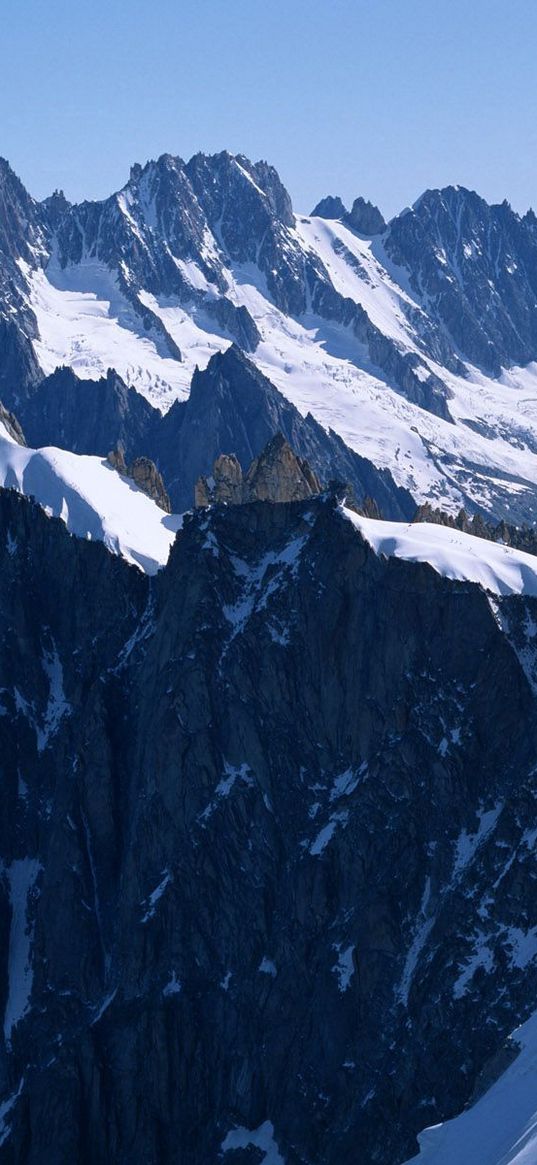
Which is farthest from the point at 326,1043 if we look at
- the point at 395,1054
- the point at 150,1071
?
the point at 150,1071

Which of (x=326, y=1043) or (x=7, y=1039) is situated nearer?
(x=326, y=1043)

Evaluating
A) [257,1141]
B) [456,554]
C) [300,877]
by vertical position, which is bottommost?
[257,1141]

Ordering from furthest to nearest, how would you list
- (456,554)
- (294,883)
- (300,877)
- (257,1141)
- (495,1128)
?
(456,554) < (294,883) < (300,877) < (257,1141) < (495,1128)

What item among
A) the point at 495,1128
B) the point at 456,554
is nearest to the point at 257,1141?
the point at 495,1128

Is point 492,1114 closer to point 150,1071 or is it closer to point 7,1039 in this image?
point 150,1071

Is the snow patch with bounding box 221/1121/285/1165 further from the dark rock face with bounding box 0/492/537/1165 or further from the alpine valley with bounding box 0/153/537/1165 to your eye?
the dark rock face with bounding box 0/492/537/1165

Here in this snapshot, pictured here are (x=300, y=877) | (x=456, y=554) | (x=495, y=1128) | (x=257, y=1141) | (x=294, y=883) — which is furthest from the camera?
(x=456, y=554)

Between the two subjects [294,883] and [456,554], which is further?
[456,554]

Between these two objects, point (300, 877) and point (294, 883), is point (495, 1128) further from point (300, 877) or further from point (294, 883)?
point (294, 883)
